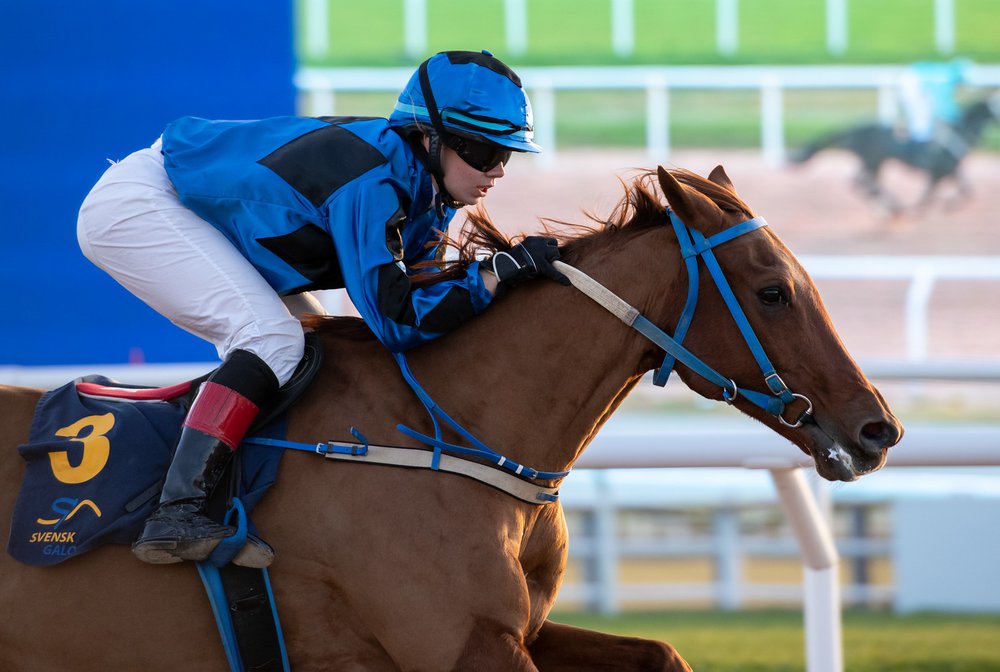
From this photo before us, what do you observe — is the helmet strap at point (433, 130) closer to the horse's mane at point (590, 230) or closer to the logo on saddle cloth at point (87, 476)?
the horse's mane at point (590, 230)

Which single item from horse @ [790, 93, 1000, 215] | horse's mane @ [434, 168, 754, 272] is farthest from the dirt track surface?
horse's mane @ [434, 168, 754, 272]

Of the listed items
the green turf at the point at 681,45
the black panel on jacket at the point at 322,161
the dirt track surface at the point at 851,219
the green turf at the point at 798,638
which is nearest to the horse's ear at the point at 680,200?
the black panel on jacket at the point at 322,161

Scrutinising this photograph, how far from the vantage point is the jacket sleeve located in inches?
97.7

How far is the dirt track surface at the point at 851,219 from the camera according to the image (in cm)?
1328

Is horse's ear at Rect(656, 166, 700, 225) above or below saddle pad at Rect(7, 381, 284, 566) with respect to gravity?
above

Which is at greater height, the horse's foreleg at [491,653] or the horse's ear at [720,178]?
the horse's ear at [720,178]

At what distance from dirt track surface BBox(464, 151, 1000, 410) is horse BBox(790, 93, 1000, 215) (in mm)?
146

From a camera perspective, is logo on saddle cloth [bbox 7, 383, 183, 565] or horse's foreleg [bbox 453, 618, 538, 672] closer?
horse's foreleg [bbox 453, 618, 538, 672]

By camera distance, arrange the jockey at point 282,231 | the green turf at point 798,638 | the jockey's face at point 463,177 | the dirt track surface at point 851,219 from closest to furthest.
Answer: the jockey at point 282,231 → the jockey's face at point 463,177 → the green turf at point 798,638 → the dirt track surface at point 851,219

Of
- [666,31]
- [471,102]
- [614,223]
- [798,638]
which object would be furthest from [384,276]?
[666,31]

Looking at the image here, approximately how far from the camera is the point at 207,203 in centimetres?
266

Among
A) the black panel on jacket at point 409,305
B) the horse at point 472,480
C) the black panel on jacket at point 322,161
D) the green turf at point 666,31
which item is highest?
the green turf at point 666,31

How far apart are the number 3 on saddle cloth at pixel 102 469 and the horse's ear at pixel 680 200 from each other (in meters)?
0.81

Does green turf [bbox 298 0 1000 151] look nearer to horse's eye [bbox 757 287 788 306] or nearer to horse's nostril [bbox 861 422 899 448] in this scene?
horse's eye [bbox 757 287 788 306]
